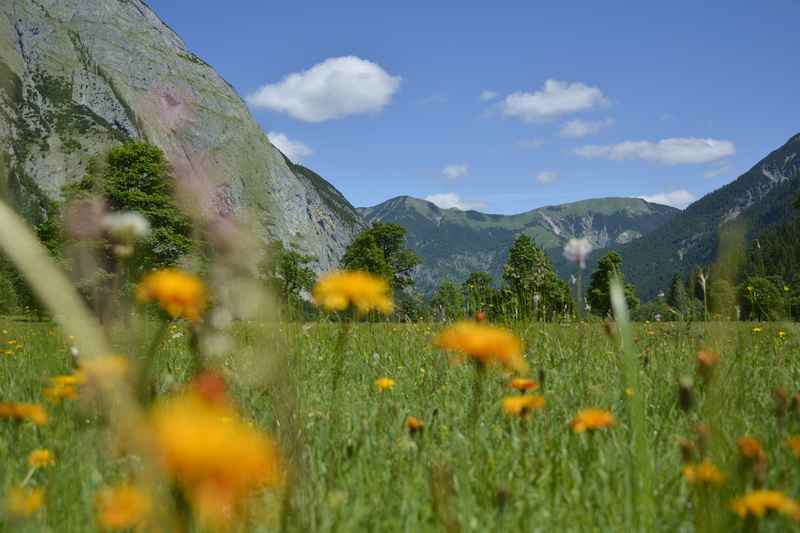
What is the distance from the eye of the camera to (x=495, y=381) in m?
3.63

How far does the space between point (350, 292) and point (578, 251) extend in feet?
2.42

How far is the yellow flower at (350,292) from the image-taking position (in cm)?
184

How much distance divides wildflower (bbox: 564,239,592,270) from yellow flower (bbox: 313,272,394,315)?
1.99ft

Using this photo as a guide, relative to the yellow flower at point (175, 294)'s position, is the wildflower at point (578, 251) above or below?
above

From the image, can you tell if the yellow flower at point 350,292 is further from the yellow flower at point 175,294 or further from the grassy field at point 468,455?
the yellow flower at point 175,294

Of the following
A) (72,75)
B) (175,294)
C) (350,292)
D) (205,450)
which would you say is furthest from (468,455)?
(72,75)

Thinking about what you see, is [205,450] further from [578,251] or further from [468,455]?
[468,455]

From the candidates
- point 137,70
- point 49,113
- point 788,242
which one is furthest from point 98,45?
point 788,242

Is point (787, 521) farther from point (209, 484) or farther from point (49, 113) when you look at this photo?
point (49, 113)

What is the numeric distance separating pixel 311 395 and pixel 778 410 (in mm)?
2176

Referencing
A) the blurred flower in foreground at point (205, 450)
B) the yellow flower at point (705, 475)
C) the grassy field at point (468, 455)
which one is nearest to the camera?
the blurred flower in foreground at point (205, 450)

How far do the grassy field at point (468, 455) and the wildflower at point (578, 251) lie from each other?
0.41 metres

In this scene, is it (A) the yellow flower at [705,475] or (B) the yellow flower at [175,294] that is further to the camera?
(A) the yellow flower at [705,475]

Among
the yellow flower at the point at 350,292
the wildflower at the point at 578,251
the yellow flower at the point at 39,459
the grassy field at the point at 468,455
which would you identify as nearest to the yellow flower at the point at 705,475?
the grassy field at the point at 468,455
